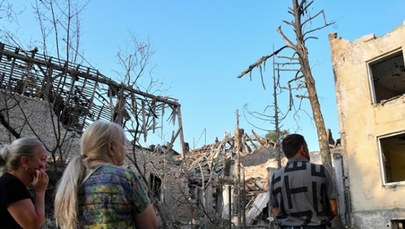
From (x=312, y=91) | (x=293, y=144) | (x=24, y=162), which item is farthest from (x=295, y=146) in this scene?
(x=312, y=91)

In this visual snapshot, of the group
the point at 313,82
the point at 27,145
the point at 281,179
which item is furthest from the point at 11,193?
the point at 313,82

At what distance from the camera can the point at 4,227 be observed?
2.47 meters

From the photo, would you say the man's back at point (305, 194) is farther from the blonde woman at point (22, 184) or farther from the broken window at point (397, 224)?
the broken window at point (397, 224)

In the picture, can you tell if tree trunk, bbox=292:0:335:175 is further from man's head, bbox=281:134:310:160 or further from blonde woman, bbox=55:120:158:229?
blonde woman, bbox=55:120:158:229

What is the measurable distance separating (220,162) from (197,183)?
7.09 feet

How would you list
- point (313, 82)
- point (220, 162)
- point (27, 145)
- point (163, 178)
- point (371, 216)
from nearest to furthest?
point (27, 145), point (313, 82), point (371, 216), point (163, 178), point (220, 162)

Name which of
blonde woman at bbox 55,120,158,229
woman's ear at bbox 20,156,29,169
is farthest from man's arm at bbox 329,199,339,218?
woman's ear at bbox 20,156,29,169

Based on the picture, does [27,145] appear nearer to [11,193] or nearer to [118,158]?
[11,193]

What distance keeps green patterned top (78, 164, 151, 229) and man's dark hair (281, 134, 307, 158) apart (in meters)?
1.79

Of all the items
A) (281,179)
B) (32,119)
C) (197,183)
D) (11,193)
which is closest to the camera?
(11,193)

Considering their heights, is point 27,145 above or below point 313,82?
below

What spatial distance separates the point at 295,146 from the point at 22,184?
2238 millimetres

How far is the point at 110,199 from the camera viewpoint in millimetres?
2043

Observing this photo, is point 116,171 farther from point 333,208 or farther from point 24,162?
point 333,208
